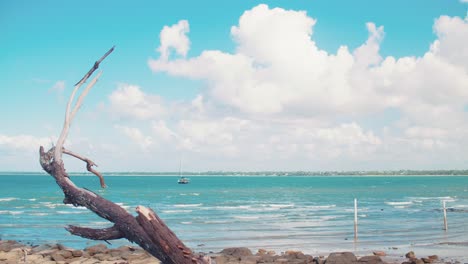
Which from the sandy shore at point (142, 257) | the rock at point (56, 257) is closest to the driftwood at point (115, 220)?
the sandy shore at point (142, 257)

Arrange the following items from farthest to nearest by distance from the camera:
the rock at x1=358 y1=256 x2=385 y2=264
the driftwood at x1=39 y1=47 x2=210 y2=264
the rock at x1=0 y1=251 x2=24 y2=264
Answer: the rock at x1=0 y1=251 x2=24 y2=264 < the rock at x1=358 y1=256 x2=385 y2=264 < the driftwood at x1=39 y1=47 x2=210 y2=264

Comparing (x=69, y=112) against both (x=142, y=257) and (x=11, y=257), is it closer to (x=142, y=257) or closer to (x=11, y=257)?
(x=142, y=257)

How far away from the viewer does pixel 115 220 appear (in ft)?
22.0

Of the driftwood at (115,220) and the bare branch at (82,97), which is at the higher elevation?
the bare branch at (82,97)

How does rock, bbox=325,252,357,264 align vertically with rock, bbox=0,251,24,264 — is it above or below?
above

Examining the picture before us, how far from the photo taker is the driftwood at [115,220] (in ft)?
20.9

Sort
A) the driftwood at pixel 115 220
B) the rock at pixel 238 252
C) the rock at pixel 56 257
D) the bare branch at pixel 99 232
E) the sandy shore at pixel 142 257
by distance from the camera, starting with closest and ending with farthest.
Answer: the driftwood at pixel 115 220 < the bare branch at pixel 99 232 < the sandy shore at pixel 142 257 < the rock at pixel 56 257 < the rock at pixel 238 252

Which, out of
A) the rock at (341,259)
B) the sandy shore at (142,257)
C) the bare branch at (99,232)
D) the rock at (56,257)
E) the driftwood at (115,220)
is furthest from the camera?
the rock at (56,257)

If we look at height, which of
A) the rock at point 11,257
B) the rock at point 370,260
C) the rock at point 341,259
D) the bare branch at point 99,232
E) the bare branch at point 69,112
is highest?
the bare branch at point 69,112

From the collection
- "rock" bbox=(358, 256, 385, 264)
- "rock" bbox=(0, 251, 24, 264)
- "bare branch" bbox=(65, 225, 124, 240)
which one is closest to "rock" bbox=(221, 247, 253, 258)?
"rock" bbox=(358, 256, 385, 264)

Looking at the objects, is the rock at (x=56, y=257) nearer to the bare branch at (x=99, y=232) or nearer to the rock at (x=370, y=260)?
the rock at (x=370, y=260)

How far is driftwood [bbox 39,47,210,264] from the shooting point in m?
6.36

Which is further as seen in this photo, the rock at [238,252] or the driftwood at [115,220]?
the rock at [238,252]

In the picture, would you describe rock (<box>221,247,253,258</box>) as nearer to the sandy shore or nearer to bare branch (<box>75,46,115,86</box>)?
the sandy shore
